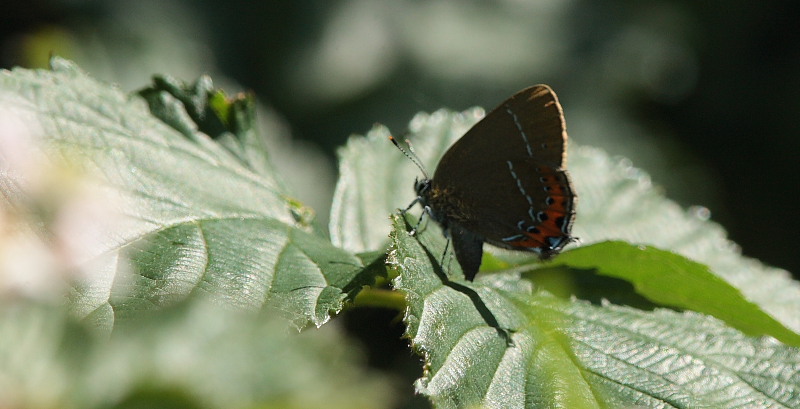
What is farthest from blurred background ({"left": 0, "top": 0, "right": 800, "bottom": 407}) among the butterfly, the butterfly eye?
the butterfly

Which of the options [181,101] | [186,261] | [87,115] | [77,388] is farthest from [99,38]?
[77,388]

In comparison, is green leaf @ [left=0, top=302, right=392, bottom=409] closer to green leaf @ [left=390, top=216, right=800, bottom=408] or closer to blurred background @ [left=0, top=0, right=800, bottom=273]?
green leaf @ [left=390, top=216, right=800, bottom=408]

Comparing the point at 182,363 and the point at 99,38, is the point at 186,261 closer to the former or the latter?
the point at 182,363

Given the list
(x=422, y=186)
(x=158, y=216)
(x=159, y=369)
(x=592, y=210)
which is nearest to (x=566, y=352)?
(x=422, y=186)

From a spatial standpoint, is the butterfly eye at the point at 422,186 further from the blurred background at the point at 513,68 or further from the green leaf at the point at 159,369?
the green leaf at the point at 159,369

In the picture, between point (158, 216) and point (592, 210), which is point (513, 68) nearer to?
Answer: point (592, 210)

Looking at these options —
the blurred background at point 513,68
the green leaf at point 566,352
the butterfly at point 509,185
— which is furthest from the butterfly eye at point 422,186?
the blurred background at point 513,68

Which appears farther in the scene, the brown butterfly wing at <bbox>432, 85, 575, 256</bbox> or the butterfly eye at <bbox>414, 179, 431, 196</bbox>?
the butterfly eye at <bbox>414, 179, 431, 196</bbox>

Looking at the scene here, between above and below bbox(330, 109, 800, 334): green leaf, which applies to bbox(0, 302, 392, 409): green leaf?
below
